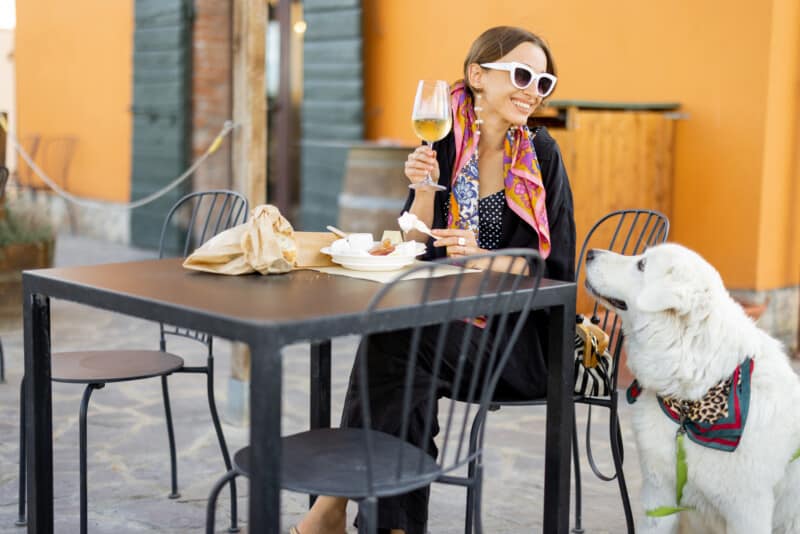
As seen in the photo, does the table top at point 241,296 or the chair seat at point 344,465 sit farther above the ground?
the table top at point 241,296

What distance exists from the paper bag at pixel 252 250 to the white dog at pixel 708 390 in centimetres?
81

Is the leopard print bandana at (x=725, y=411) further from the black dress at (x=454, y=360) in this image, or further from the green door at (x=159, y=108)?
the green door at (x=159, y=108)

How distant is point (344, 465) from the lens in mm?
2127

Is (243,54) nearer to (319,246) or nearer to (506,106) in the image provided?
(506,106)

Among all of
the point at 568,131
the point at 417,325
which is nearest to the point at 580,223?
the point at 568,131

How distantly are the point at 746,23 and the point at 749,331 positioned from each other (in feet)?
11.2

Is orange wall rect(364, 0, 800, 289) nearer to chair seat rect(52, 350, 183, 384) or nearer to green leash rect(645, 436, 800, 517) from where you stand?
green leash rect(645, 436, 800, 517)

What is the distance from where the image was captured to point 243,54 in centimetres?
437

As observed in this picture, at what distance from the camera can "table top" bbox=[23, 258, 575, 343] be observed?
1.90m

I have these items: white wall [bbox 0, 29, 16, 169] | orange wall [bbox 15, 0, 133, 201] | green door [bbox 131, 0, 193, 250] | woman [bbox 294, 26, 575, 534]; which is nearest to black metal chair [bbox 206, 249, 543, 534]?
woman [bbox 294, 26, 575, 534]

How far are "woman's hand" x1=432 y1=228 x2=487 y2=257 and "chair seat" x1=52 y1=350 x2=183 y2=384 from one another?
853mm

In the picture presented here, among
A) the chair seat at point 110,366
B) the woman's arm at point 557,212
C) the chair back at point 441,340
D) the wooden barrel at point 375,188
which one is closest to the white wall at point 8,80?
the wooden barrel at point 375,188

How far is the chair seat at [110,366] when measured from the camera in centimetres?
280

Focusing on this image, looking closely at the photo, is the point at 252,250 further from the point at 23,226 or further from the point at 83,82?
the point at 83,82
